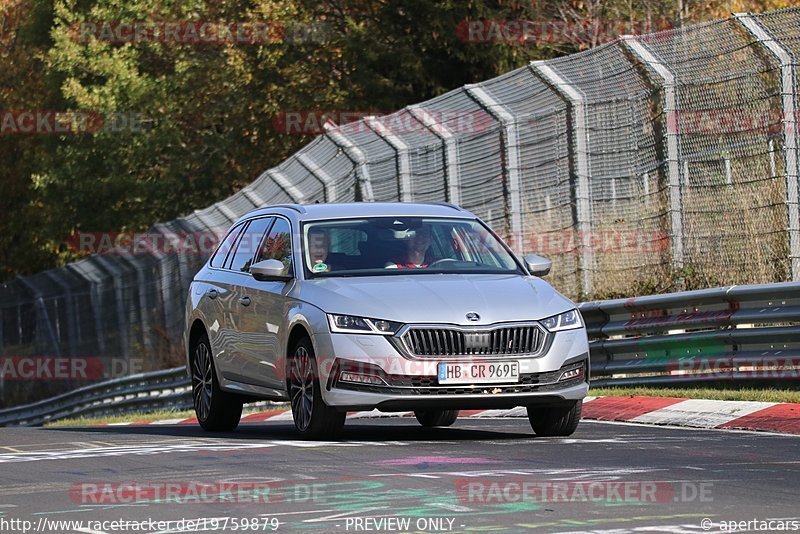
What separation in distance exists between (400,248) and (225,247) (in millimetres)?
2382

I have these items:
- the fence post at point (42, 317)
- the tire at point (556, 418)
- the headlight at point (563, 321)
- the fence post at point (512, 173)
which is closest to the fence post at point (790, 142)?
the tire at point (556, 418)

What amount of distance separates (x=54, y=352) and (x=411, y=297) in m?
27.3

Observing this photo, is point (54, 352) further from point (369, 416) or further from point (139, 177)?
point (369, 416)

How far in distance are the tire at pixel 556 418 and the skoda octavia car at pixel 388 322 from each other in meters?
0.01

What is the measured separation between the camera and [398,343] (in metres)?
11.6

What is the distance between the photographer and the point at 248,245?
14.1m

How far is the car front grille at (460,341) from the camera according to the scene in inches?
456

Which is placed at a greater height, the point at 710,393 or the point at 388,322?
the point at 388,322

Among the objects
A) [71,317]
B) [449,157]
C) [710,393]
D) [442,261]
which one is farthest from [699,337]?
[71,317]

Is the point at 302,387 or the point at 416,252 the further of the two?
the point at 416,252

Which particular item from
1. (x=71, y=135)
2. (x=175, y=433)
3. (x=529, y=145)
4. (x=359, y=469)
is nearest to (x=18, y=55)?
(x=71, y=135)

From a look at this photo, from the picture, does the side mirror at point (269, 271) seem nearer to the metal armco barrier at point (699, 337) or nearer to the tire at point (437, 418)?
the tire at point (437, 418)

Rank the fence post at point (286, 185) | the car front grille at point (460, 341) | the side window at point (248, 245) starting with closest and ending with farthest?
the car front grille at point (460, 341) → the side window at point (248, 245) → the fence post at point (286, 185)

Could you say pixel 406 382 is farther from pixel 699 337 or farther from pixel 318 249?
pixel 699 337
